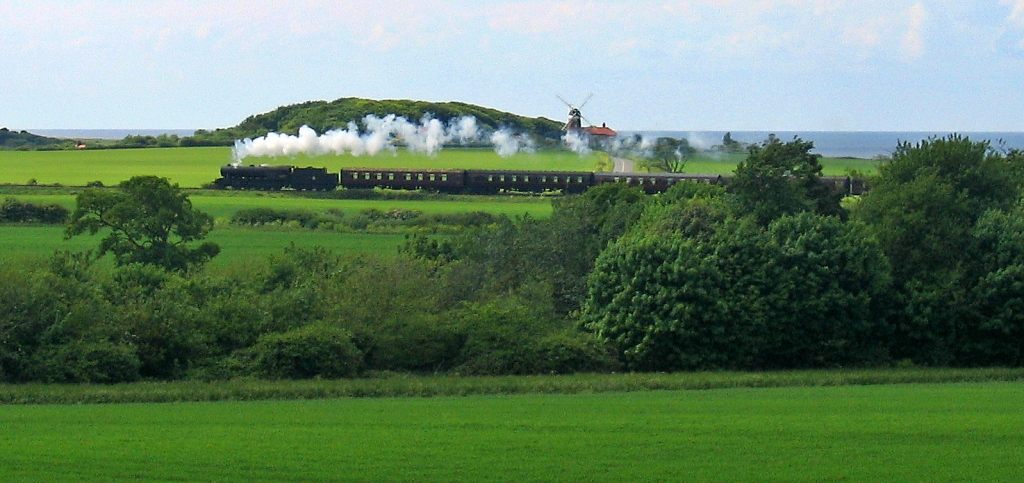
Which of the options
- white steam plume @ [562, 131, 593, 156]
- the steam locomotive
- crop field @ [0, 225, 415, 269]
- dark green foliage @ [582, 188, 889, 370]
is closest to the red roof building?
white steam plume @ [562, 131, 593, 156]

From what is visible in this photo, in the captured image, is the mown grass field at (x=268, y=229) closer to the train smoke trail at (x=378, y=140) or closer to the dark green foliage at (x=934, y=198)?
the train smoke trail at (x=378, y=140)

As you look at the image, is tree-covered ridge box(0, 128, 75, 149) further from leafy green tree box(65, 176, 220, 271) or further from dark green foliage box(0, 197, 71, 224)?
leafy green tree box(65, 176, 220, 271)

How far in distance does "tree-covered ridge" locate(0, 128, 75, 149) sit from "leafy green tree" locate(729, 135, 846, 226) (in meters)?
115

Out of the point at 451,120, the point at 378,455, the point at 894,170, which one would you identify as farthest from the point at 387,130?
the point at 378,455

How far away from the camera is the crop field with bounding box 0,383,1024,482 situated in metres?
18.6

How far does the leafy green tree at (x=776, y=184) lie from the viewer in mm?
44688

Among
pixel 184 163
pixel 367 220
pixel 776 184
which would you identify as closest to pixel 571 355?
pixel 776 184

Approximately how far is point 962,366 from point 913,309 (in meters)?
2.18

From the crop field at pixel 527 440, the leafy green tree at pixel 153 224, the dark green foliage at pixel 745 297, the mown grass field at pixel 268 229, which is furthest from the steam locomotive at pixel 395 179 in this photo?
the crop field at pixel 527 440

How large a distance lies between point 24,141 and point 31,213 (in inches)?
3533

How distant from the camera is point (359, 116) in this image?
134 m

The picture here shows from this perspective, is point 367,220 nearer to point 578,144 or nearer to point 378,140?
point 378,140

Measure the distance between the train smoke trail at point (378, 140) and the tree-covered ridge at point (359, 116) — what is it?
A: 2.88 meters

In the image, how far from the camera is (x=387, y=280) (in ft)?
123
